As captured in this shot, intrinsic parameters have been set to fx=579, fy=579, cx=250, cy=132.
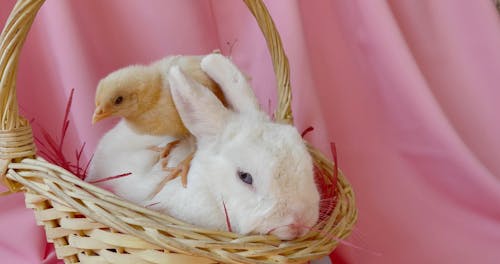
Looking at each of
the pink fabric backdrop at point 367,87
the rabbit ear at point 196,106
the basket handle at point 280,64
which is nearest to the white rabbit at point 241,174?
the rabbit ear at point 196,106

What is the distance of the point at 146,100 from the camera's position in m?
0.85

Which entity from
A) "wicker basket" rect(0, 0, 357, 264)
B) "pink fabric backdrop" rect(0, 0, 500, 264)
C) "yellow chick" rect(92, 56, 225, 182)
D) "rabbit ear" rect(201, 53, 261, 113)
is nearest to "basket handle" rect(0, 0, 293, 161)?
"wicker basket" rect(0, 0, 357, 264)

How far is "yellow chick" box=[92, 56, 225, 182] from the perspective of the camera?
0.83m

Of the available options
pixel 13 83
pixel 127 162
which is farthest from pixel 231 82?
pixel 13 83

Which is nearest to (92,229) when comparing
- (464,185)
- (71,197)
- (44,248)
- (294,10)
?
(71,197)

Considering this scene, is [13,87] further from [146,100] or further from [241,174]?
[241,174]

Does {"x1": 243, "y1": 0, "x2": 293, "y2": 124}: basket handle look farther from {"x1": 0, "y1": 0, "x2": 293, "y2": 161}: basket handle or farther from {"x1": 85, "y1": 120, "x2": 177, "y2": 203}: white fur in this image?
{"x1": 0, "y1": 0, "x2": 293, "y2": 161}: basket handle

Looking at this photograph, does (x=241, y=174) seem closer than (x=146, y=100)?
Yes

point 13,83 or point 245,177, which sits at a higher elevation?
point 13,83

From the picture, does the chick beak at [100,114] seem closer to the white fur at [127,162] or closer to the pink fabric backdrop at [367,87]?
the white fur at [127,162]

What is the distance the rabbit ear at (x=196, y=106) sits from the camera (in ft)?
2.58

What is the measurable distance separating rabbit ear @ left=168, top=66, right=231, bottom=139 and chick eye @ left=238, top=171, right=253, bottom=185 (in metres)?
0.09

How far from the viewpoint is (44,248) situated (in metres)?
1.17

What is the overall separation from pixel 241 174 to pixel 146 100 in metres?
0.20
